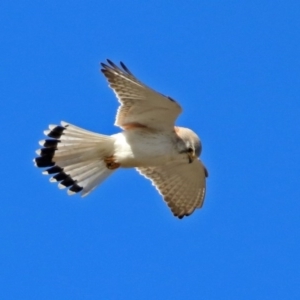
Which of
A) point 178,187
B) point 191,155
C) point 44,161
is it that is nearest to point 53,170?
point 44,161

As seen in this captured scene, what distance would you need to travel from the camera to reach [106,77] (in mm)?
13172

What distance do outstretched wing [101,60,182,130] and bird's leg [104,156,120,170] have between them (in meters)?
0.42

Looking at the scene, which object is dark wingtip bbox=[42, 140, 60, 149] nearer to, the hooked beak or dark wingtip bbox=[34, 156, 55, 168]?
dark wingtip bbox=[34, 156, 55, 168]

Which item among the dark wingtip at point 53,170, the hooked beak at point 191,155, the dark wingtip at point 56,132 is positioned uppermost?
the dark wingtip at point 56,132

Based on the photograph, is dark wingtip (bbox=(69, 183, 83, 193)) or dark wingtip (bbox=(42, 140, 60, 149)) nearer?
dark wingtip (bbox=(42, 140, 60, 149))

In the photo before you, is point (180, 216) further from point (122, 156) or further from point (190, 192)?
point (122, 156)

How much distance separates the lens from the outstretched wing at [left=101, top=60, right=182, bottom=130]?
13039 mm

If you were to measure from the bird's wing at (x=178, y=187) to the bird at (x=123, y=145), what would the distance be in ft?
2.72

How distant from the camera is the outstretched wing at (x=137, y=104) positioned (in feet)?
42.8

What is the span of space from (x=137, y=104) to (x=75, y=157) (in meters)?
1.10

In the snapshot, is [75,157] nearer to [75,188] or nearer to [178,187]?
[75,188]

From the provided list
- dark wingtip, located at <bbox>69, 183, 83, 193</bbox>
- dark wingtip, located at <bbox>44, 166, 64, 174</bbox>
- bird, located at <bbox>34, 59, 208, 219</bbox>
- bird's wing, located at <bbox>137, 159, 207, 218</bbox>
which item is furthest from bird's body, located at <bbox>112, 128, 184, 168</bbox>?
bird's wing, located at <bbox>137, 159, 207, 218</bbox>

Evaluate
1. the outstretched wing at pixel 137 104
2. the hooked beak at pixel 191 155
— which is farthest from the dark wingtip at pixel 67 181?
the hooked beak at pixel 191 155

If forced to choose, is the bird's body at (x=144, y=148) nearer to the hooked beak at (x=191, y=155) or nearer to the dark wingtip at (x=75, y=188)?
the hooked beak at (x=191, y=155)
